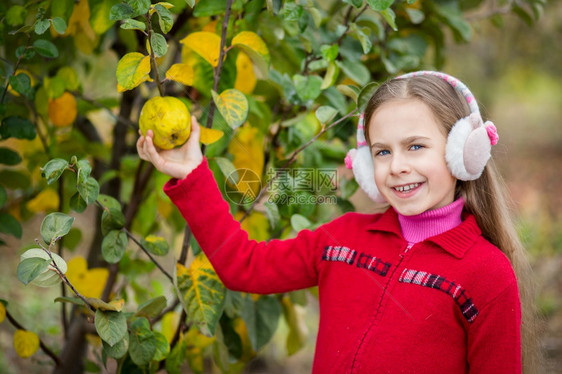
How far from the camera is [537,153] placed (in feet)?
19.6

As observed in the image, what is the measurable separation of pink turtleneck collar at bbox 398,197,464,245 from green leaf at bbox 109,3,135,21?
0.56 meters

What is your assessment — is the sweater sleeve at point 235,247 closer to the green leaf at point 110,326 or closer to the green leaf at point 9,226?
the green leaf at point 110,326

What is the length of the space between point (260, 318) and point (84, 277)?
0.42 m

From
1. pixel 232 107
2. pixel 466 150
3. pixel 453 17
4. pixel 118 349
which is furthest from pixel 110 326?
pixel 453 17

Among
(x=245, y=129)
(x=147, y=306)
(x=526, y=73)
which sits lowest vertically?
(x=526, y=73)

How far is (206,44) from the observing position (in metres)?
0.97

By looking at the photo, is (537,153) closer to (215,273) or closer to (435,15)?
(435,15)

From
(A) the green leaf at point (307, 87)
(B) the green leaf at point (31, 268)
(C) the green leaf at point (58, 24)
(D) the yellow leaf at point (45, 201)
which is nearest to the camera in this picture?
(B) the green leaf at point (31, 268)

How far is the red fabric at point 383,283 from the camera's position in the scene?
0.86 meters

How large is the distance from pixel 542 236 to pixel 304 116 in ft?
9.04

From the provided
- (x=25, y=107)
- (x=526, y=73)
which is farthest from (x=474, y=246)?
(x=526, y=73)

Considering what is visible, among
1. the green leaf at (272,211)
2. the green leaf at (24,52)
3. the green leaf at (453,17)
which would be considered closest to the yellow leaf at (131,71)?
the green leaf at (24,52)

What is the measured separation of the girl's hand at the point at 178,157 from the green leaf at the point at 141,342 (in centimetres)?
27

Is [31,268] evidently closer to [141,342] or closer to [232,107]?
[141,342]
